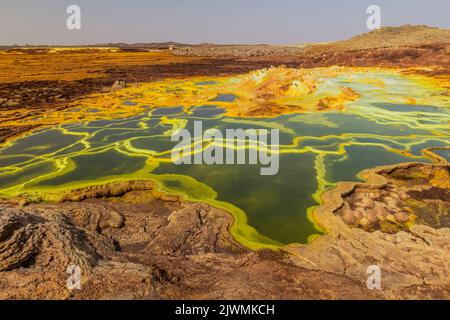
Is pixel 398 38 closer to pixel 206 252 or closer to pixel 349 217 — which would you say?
pixel 349 217

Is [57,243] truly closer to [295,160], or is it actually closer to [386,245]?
[386,245]

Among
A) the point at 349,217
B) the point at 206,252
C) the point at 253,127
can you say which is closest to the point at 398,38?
the point at 253,127

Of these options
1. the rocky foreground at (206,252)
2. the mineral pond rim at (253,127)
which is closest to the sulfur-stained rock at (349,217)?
the rocky foreground at (206,252)

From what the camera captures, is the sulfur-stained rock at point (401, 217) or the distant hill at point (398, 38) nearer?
the sulfur-stained rock at point (401, 217)

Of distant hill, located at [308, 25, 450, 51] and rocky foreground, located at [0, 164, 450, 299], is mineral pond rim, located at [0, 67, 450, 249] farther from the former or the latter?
distant hill, located at [308, 25, 450, 51]

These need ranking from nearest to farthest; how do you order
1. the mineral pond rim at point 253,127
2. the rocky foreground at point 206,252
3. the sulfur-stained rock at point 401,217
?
the rocky foreground at point 206,252 < the sulfur-stained rock at point 401,217 < the mineral pond rim at point 253,127

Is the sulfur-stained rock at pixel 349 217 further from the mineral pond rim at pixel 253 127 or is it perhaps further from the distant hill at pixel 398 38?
the distant hill at pixel 398 38

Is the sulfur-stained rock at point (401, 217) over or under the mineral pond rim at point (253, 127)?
under

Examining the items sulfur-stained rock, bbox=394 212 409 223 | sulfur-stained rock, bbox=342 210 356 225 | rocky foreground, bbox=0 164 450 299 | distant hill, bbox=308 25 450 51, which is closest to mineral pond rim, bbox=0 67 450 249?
rocky foreground, bbox=0 164 450 299
